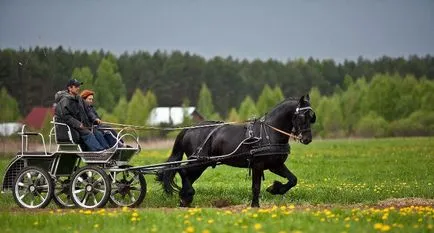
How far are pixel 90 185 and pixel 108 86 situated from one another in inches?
2963

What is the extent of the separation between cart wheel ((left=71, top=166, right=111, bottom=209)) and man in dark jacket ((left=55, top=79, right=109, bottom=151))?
0.59 m

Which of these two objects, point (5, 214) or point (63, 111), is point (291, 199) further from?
point (5, 214)

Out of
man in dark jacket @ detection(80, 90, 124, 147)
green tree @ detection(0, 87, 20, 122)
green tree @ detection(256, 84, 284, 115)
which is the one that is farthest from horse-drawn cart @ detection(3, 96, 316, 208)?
green tree @ detection(256, 84, 284, 115)

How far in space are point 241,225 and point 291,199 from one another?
717 centimetres

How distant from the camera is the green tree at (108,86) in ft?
278

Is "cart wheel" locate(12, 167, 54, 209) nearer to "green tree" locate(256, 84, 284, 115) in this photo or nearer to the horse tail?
the horse tail

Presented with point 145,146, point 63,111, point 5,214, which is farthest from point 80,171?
point 145,146

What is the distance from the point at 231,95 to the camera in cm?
12800

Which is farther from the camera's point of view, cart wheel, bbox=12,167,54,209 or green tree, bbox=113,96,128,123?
green tree, bbox=113,96,128,123

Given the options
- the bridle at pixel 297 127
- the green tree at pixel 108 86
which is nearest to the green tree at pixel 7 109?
the green tree at pixel 108 86

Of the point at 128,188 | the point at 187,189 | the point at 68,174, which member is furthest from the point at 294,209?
the point at 68,174

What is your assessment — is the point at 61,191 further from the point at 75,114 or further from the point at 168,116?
the point at 168,116

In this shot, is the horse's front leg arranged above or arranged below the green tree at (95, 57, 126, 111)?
below

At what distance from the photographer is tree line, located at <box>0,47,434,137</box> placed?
57.8m
